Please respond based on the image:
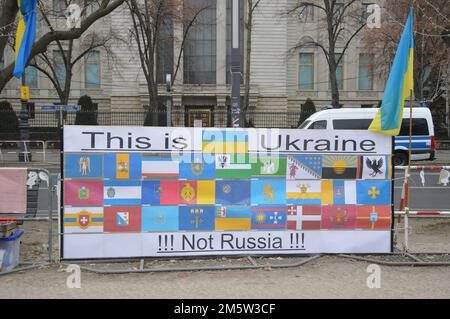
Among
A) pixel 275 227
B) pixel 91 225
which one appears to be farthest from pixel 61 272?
pixel 275 227

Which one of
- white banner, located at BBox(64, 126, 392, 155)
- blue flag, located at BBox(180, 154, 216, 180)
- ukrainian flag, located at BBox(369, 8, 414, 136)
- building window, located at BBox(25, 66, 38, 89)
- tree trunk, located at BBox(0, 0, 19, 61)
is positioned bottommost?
blue flag, located at BBox(180, 154, 216, 180)

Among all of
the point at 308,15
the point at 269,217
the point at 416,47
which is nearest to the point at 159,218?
the point at 269,217

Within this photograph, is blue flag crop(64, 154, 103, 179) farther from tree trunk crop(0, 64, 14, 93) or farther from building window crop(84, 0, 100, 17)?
building window crop(84, 0, 100, 17)

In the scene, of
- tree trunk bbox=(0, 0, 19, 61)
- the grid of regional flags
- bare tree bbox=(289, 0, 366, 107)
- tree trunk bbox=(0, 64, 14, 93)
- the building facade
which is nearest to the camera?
the grid of regional flags

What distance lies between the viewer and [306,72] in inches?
1989

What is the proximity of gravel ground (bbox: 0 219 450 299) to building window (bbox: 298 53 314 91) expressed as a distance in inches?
1744

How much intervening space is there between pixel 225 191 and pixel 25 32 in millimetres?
4458

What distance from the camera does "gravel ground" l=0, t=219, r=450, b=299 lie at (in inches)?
233

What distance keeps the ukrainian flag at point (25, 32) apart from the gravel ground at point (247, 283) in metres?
3.64

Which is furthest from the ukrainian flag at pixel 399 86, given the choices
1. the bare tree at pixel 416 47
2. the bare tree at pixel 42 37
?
the bare tree at pixel 416 47

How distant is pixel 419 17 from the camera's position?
83.5 feet

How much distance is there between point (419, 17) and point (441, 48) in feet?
21.1

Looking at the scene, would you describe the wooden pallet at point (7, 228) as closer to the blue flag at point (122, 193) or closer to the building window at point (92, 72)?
the blue flag at point (122, 193)

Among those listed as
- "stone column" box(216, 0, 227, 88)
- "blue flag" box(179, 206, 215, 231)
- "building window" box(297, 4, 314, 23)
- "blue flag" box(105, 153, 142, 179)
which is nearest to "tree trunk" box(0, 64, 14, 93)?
"blue flag" box(105, 153, 142, 179)
